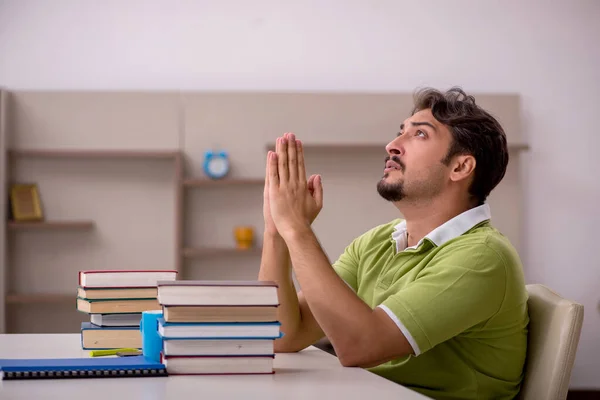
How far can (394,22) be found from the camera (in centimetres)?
527

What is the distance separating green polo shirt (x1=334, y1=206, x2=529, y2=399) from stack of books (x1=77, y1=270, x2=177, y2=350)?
53 centimetres

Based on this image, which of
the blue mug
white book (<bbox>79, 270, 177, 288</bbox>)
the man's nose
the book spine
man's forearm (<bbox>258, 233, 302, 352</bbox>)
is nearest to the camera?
the book spine

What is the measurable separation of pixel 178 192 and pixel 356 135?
3.65ft

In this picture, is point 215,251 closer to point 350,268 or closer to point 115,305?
point 350,268

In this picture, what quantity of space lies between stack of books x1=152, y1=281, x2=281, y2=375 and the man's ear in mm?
726

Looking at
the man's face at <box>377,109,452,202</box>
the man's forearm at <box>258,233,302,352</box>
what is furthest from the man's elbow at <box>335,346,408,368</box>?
the man's face at <box>377,109,452,202</box>

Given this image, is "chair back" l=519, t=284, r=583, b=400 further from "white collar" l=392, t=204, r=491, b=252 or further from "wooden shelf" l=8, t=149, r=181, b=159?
"wooden shelf" l=8, t=149, r=181, b=159

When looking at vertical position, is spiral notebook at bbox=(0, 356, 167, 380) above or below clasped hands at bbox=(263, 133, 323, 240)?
below

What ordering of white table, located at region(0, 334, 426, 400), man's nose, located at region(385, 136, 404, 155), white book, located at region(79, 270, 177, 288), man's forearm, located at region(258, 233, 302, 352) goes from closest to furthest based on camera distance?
white table, located at region(0, 334, 426, 400) → white book, located at region(79, 270, 177, 288) → man's forearm, located at region(258, 233, 302, 352) → man's nose, located at region(385, 136, 404, 155)

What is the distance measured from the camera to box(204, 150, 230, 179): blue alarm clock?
4887mm

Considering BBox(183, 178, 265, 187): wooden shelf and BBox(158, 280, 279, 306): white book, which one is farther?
BBox(183, 178, 265, 187): wooden shelf

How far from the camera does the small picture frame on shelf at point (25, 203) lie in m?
4.84

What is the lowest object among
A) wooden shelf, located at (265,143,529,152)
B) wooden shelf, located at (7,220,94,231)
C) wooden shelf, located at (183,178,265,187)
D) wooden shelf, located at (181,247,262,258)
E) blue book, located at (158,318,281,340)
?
wooden shelf, located at (181,247,262,258)

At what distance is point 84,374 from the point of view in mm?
1387
